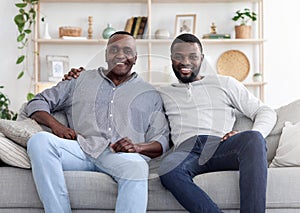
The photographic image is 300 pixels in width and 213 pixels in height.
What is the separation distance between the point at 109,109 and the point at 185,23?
8.14ft

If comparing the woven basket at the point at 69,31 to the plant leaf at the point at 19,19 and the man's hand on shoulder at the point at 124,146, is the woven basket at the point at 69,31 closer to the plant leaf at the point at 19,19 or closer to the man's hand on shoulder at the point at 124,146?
the plant leaf at the point at 19,19

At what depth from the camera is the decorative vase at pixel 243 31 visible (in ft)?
17.1

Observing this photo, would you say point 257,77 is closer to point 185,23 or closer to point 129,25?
point 185,23

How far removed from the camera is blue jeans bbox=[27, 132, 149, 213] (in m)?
2.54

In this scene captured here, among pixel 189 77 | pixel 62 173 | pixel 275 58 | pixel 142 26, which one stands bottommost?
pixel 62 173

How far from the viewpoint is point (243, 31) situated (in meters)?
5.21

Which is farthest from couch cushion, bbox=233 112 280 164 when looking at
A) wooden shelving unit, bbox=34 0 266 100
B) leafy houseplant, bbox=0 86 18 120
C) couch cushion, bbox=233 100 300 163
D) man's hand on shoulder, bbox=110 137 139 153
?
leafy houseplant, bbox=0 86 18 120

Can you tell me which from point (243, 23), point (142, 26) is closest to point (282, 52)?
point (243, 23)

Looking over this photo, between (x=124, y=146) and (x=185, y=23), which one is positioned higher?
(x=185, y=23)

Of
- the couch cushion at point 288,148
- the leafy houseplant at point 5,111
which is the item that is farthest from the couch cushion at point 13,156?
the leafy houseplant at point 5,111

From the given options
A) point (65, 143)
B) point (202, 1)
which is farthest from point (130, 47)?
point (202, 1)

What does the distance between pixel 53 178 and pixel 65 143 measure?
21 centimetres

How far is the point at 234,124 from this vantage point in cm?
323

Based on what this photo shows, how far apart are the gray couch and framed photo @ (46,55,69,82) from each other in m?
2.57
